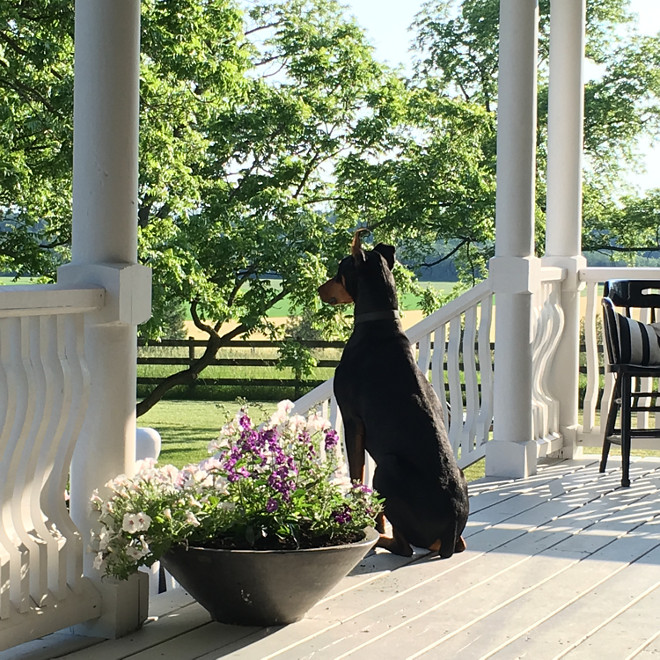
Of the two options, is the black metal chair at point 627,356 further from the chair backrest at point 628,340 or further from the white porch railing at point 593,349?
the white porch railing at point 593,349

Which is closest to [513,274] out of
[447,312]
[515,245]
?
[515,245]

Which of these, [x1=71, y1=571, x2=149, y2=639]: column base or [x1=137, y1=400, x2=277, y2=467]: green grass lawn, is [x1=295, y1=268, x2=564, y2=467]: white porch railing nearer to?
[x1=71, y1=571, x2=149, y2=639]: column base

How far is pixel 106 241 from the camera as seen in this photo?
2920 mm

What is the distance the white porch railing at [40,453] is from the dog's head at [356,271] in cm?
106

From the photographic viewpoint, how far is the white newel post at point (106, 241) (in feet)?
9.51

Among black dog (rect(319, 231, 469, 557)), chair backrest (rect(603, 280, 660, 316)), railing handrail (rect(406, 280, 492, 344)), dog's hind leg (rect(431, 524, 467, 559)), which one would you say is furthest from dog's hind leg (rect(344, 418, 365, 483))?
chair backrest (rect(603, 280, 660, 316))

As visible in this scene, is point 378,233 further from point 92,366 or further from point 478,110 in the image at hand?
point 92,366

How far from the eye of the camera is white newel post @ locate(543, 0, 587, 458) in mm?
5980

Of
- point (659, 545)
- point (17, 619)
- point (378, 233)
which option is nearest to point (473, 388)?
point (659, 545)

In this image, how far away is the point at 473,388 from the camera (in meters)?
5.53

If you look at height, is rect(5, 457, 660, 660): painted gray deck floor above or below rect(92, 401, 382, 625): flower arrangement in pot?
below

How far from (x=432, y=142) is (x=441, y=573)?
524 inches

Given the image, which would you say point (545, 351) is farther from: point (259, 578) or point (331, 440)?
point (259, 578)

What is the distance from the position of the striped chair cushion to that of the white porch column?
0.48 m
